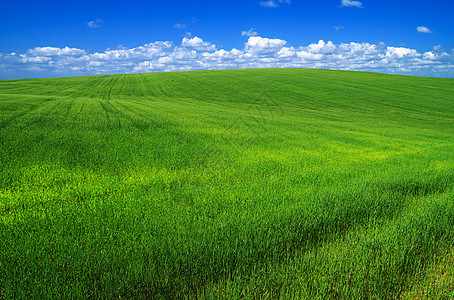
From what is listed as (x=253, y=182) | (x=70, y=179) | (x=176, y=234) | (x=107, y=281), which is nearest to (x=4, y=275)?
(x=107, y=281)

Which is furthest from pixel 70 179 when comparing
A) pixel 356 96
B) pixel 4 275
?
pixel 356 96

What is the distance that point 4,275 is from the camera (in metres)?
2.85

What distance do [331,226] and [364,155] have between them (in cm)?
669

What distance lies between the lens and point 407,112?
31797 millimetres

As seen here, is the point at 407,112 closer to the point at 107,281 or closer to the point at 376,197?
the point at 376,197

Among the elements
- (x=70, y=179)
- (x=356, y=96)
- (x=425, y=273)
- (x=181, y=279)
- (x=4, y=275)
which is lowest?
(x=425, y=273)

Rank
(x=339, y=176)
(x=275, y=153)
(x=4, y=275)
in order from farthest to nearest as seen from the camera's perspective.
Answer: (x=275, y=153) → (x=339, y=176) → (x=4, y=275)

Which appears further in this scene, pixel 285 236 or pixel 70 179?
pixel 70 179

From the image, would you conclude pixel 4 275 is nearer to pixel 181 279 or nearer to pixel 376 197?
pixel 181 279

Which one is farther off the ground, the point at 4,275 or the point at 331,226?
the point at 4,275

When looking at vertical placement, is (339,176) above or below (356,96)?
below

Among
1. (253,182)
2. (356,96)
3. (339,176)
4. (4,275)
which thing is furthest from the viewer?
(356,96)

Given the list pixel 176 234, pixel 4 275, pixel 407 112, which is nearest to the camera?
pixel 4 275

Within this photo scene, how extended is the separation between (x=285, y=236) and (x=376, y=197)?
300cm
